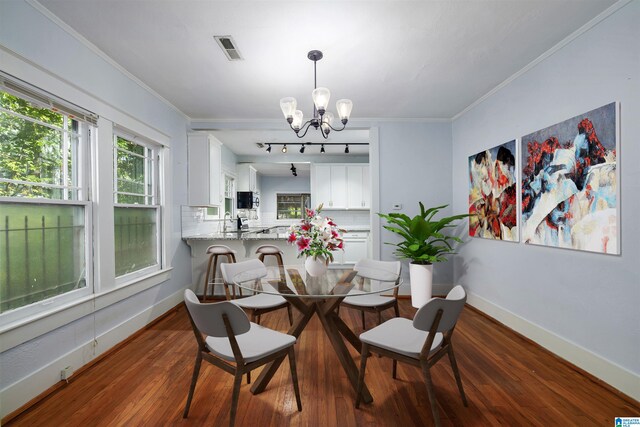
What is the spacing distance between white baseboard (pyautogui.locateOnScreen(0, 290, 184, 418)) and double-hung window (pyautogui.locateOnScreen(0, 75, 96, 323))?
1.36 feet

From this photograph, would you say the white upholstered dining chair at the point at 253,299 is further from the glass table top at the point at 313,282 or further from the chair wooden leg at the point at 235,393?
the chair wooden leg at the point at 235,393

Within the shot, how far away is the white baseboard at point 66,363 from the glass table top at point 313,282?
4.34ft

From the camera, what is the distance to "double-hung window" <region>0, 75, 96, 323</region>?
6.28 feet

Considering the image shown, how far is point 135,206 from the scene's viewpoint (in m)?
3.26

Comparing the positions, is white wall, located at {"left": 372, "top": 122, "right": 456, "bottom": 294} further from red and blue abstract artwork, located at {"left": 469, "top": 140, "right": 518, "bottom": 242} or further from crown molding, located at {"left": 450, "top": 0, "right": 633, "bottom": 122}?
crown molding, located at {"left": 450, "top": 0, "right": 633, "bottom": 122}

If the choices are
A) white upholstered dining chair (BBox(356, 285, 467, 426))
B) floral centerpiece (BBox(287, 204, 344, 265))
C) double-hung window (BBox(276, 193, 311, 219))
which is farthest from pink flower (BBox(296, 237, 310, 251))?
double-hung window (BBox(276, 193, 311, 219))

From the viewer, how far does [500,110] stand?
338cm

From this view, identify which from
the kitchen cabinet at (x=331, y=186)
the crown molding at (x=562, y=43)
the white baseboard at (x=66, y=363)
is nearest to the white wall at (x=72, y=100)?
the white baseboard at (x=66, y=363)

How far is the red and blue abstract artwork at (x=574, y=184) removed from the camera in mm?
2111

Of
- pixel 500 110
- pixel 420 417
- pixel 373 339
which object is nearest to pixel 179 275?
pixel 373 339

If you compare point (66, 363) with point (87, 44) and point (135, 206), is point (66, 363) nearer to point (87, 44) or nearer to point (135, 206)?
point (135, 206)

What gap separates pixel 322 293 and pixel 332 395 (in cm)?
72

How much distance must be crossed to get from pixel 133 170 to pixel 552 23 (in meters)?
4.10

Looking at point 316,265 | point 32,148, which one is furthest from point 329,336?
point 32,148
